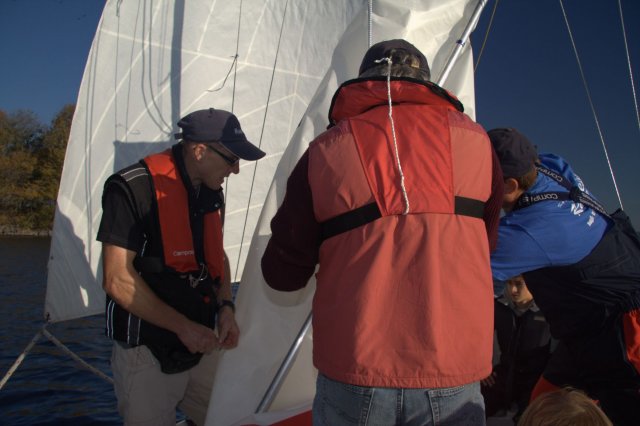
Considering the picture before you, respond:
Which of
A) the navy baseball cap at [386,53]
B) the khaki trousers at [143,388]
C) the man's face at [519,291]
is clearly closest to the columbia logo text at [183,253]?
the khaki trousers at [143,388]

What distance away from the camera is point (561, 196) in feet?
5.43

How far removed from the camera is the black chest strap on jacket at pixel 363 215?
3.41 ft

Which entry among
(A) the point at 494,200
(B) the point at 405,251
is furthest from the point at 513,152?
(B) the point at 405,251

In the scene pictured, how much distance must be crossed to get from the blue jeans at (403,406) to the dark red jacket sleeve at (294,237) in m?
0.31

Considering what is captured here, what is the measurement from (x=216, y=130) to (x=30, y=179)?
39288 millimetres

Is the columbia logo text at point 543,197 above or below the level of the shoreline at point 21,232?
above

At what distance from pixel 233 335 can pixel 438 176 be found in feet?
4.17

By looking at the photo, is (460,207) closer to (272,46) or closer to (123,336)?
(123,336)

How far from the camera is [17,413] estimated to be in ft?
16.1

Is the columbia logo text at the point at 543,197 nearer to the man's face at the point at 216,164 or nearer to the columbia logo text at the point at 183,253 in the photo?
the man's face at the point at 216,164

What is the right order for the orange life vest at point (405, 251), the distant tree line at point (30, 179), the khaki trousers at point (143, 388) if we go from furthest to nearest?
the distant tree line at point (30, 179) → the khaki trousers at point (143, 388) → the orange life vest at point (405, 251)

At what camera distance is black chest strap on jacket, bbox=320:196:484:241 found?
104 cm

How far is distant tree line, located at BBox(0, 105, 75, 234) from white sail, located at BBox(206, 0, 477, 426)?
120 feet

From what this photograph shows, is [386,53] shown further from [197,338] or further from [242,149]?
[197,338]
